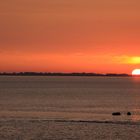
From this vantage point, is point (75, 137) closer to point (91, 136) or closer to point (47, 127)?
point (91, 136)

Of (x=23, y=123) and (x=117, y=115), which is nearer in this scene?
(x=23, y=123)

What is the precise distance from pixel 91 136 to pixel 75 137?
74.5 inches

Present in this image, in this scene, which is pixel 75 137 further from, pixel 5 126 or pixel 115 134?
pixel 5 126

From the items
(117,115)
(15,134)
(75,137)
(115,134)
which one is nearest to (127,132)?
(115,134)

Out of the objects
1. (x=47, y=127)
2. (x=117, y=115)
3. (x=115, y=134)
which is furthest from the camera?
(x=117, y=115)

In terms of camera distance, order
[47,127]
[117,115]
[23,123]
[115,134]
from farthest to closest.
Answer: [117,115]
[23,123]
[47,127]
[115,134]

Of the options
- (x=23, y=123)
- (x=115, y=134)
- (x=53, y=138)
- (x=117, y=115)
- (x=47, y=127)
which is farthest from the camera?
(x=117, y=115)

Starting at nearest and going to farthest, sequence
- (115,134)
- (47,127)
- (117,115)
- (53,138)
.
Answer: (53,138), (115,134), (47,127), (117,115)

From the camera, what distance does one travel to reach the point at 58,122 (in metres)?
68.4

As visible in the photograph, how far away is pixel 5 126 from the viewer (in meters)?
62.5

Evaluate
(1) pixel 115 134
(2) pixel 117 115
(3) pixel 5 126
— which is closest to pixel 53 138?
(1) pixel 115 134

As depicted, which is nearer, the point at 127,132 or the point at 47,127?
the point at 127,132

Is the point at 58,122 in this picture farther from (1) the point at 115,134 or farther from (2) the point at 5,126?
(1) the point at 115,134

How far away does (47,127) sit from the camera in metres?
62.1
